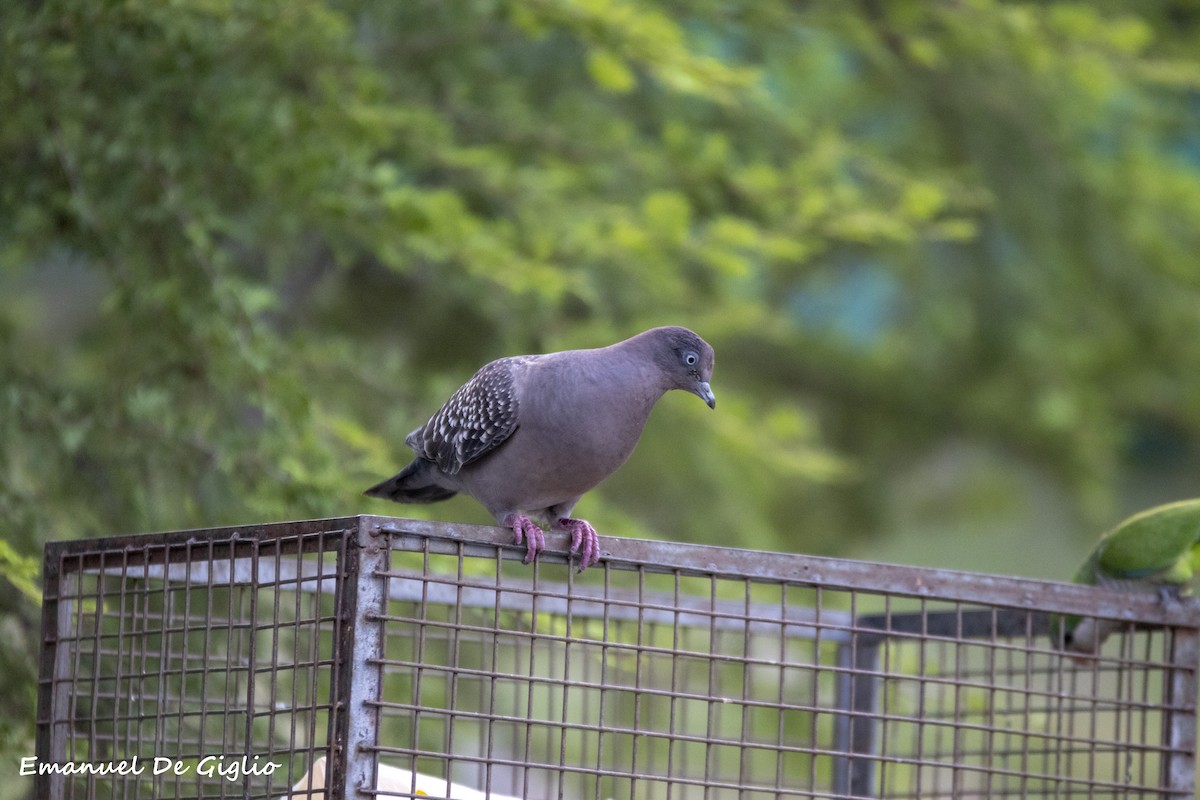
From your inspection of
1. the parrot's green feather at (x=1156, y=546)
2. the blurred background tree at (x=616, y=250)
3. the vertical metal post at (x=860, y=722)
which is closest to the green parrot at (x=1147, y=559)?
the parrot's green feather at (x=1156, y=546)

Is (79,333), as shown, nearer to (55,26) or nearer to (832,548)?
(55,26)

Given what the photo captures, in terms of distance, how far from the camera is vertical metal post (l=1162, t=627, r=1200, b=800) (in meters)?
2.60

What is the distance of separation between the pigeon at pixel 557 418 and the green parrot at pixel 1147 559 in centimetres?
105

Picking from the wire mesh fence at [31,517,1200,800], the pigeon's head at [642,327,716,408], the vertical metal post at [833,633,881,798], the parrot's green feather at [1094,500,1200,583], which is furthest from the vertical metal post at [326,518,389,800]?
the parrot's green feather at [1094,500,1200,583]

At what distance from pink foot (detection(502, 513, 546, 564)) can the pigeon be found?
2.1 inches

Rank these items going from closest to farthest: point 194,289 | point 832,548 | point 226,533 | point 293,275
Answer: point 226,533 < point 194,289 < point 293,275 < point 832,548

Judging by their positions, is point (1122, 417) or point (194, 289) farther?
point (1122, 417)

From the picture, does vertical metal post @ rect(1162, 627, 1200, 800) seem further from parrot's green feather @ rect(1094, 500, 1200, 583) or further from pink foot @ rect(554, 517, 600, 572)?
pink foot @ rect(554, 517, 600, 572)

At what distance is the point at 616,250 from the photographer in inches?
143

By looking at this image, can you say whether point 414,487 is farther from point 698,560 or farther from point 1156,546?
point 1156,546

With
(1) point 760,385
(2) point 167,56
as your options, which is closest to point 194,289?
(2) point 167,56

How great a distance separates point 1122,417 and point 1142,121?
1498 mm

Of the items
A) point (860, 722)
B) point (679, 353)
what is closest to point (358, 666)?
point (679, 353)

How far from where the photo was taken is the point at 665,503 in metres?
5.27
